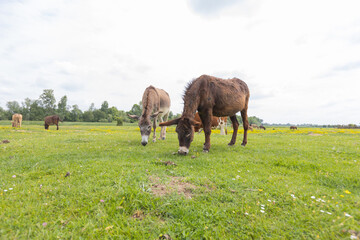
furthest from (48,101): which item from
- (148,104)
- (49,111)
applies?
(148,104)

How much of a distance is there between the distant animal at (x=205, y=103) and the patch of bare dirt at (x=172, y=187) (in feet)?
8.27

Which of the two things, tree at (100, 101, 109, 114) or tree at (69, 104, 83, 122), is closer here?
tree at (69, 104, 83, 122)

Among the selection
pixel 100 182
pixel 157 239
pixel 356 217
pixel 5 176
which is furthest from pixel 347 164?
pixel 5 176

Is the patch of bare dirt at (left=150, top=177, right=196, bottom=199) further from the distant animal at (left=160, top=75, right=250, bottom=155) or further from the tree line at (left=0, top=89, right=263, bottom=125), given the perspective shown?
the tree line at (left=0, top=89, right=263, bottom=125)

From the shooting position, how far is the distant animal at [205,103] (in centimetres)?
601

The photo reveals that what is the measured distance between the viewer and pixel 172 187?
3242mm

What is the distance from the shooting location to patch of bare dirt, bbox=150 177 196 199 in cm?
303

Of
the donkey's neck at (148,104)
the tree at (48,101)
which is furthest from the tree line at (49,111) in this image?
the donkey's neck at (148,104)

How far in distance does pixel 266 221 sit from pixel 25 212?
11.6 ft

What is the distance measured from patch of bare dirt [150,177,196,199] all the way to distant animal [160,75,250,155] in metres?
2.52

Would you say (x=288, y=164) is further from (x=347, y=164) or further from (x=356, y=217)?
(x=356, y=217)

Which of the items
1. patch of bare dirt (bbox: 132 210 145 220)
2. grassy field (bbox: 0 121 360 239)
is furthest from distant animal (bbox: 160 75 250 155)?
patch of bare dirt (bbox: 132 210 145 220)

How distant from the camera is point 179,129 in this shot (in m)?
5.95

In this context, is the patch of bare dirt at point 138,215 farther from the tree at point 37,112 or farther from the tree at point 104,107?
the tree at point 104,107
